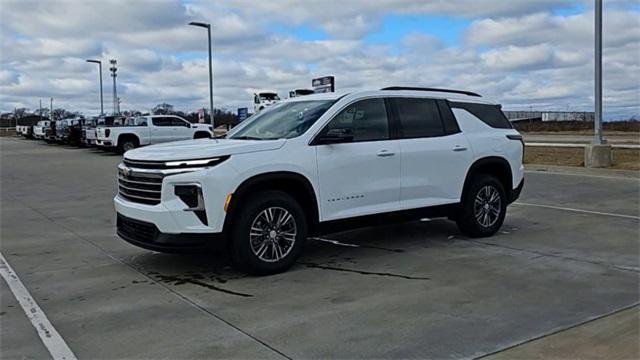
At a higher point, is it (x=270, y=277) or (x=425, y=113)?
(x=425, y=113)

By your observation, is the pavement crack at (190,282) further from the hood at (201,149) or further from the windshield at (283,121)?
the windshield at (283,121)

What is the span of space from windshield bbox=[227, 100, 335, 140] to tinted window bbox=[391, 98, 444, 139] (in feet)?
3.20

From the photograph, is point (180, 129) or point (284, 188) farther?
point (180, 129)

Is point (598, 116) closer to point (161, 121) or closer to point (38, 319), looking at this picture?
point (38, 319)

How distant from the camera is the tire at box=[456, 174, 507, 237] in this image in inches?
324

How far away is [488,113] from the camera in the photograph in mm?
8711

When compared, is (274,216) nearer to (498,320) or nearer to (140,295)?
(140,295)

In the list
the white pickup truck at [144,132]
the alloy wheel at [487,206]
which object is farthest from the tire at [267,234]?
the white pickup truck at [144,132]

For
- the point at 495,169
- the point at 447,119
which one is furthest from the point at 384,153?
the point at 495,169

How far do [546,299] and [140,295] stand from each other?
3621mm

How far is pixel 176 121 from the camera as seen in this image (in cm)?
3022

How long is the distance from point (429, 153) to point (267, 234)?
2.43 meters

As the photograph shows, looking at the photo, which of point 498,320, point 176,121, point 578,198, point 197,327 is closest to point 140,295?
point 197,327

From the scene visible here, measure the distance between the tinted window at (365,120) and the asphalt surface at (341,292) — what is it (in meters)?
1.41
